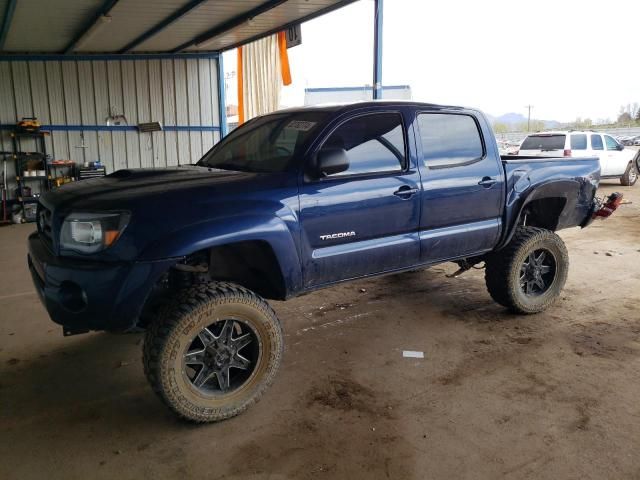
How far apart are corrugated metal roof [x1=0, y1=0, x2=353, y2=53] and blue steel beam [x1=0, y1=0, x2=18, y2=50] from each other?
69mm

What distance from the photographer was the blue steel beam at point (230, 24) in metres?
8.70

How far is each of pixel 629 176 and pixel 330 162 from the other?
15.2 metres

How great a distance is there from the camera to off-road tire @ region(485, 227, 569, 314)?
448 centimetres

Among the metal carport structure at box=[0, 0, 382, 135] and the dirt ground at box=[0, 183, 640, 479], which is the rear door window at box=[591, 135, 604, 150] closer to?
Answer: the metal carport structure at box=[0, 0, 382, 135]

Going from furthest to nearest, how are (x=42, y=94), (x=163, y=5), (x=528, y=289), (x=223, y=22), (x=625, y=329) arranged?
(x=42, y=94)
(x=223, y=22)
(x=163, y=5)
(x=528, y=289)
(x=625, y=329)

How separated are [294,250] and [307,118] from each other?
3.47 ft

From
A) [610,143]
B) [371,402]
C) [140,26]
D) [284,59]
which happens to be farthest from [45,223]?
[610,143]

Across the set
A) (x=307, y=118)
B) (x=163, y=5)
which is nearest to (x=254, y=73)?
(x=163, y=5)

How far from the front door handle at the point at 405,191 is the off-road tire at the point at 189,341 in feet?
4.05

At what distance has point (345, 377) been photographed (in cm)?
357

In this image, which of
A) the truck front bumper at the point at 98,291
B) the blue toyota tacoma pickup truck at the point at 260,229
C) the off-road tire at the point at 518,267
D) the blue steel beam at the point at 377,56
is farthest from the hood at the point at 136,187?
the blue steel beam at the point at 377,56

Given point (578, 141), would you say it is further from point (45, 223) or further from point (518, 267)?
point (45, 223)

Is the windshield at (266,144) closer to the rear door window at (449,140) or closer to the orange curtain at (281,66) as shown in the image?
the rear door window at (449,140)

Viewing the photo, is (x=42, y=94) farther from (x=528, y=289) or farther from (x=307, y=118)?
(x=528, y=289)
